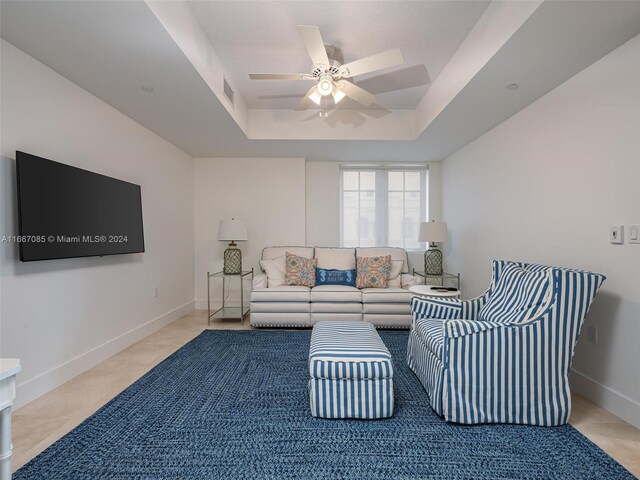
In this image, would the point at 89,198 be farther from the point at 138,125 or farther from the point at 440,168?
the point at 440,168

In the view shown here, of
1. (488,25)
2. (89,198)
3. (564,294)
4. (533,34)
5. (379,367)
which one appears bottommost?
(379,367)

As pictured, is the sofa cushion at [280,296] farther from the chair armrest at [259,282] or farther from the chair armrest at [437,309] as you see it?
the chair armrest at [437,309]

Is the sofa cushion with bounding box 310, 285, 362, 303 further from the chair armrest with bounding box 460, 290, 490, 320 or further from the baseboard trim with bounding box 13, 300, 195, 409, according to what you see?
the baseboard trim with bounding box 13, 300, 195, 409

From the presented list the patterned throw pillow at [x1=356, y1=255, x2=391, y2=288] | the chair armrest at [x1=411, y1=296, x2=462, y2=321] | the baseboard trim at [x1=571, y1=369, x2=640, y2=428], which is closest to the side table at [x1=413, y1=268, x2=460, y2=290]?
the patterned throw pillow at [x1=356, y1=255, x2=391, y2=288]

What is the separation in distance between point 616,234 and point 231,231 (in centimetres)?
393

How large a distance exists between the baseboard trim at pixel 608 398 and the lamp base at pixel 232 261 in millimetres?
3783

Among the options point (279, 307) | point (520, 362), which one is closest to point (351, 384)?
point (520, 362)

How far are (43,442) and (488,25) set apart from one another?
3.74 metres

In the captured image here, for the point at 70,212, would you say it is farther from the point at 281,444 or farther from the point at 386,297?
the point at 386,297

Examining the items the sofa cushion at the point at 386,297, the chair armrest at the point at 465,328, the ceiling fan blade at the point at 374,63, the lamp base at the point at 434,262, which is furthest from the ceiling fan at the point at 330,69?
the lamp base at the point at 434,262

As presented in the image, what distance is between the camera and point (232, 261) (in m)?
4.71

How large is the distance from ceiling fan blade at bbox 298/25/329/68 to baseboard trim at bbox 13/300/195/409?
293cm

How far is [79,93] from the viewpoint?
2748 millimetres

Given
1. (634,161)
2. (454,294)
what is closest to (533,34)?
(634,161)
